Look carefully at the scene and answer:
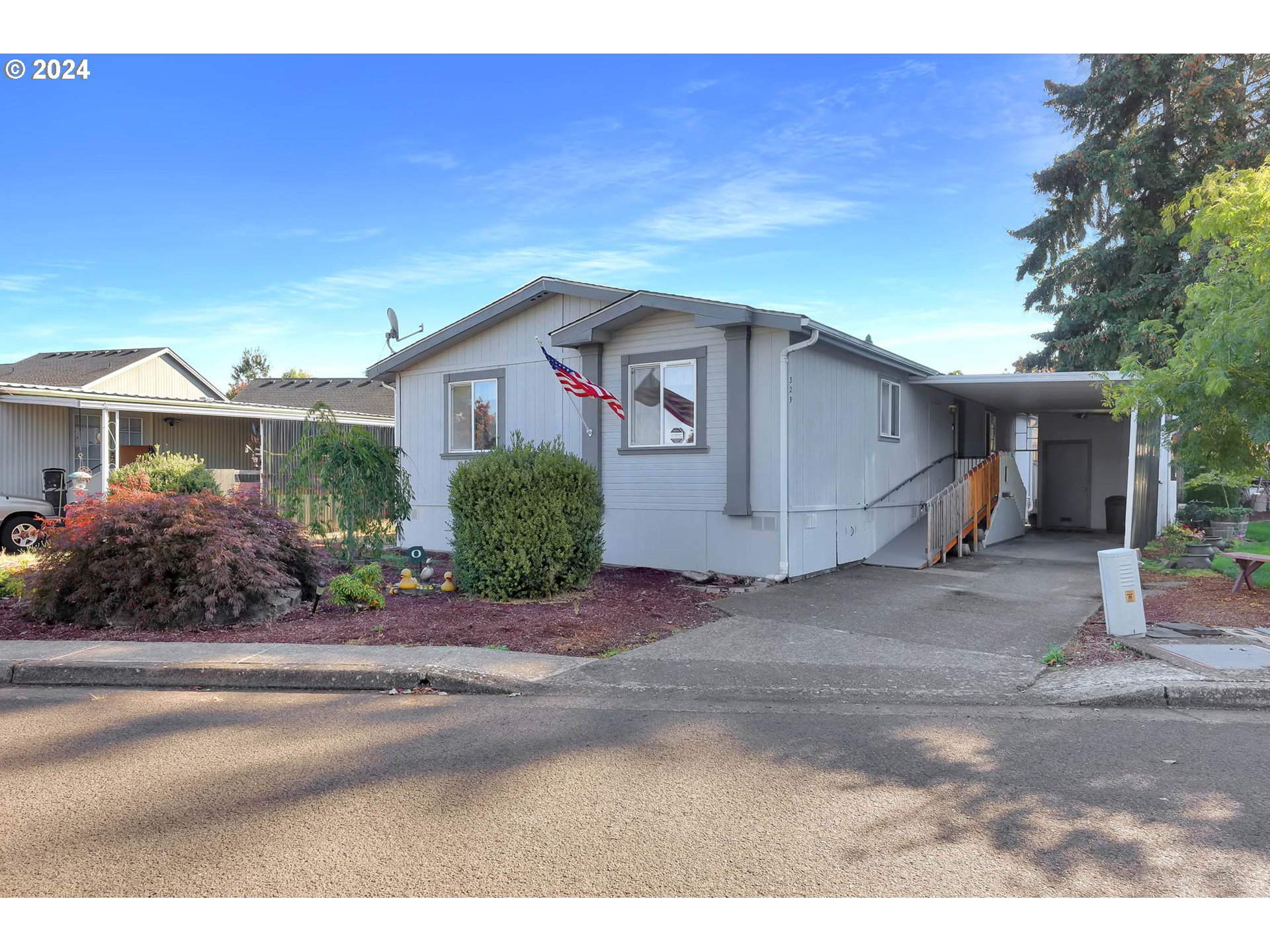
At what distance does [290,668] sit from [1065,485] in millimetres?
21396

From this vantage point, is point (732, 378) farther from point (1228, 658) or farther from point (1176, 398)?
point (1228, 658)

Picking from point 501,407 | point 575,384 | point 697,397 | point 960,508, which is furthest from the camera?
point 960,508

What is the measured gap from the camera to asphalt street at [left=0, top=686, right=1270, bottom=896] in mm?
3449

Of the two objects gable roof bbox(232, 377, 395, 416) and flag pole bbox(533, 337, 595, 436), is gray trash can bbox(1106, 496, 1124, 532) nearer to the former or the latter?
flag pole bbox(533, 337, 595, 436)

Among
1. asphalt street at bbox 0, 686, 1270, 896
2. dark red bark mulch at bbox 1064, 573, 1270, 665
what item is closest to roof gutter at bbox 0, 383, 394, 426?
asphalt street at bbox 0, 686, 1270, 896

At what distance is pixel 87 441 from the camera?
21188 millimetres

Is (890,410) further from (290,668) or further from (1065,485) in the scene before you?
(290,668)

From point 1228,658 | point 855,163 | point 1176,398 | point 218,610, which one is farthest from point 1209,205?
point 218,610

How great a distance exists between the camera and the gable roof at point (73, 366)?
24609 millimetres

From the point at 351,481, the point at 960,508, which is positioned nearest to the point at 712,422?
the point at 351,481

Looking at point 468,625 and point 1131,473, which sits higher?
point 1131,473

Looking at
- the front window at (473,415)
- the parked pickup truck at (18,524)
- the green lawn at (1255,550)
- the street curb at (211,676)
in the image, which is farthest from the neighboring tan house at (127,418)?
the green lawn at (1255,550)

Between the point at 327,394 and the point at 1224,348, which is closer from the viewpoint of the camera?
the point at 1224,348

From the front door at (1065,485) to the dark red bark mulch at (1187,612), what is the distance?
36.2 feet
